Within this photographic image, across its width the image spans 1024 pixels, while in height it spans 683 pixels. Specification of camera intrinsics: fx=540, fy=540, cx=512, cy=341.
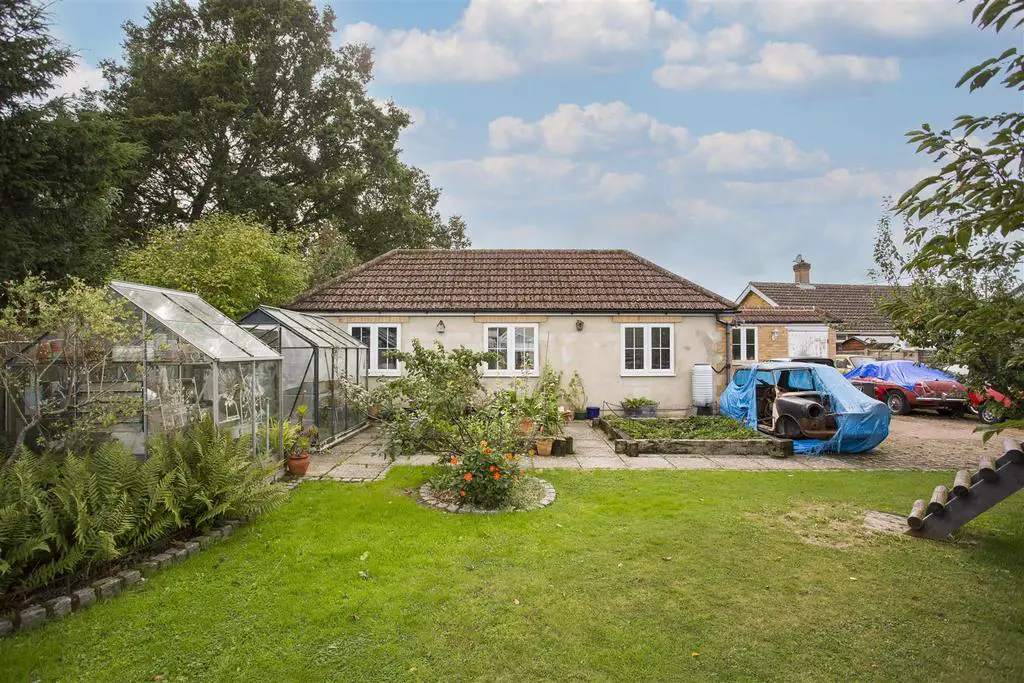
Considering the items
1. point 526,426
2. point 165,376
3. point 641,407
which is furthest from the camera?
point 641,407

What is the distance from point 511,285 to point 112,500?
13.6 meters

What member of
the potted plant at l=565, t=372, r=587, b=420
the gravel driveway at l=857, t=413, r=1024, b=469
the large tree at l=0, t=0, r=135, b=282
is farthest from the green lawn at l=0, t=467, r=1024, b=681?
the potted plant at l=565, t=372, r=587, b=420

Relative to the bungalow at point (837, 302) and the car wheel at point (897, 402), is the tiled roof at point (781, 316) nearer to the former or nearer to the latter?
the bungalow at point (837, 302)

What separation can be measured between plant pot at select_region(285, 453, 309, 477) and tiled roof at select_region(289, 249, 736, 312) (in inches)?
308

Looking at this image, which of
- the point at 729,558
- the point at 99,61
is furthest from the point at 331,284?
the point at 99,61

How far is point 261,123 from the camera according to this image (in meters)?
26.8

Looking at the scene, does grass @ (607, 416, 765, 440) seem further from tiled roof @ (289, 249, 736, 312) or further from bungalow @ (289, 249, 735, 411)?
tiled roof @ (289, 249, 736, 312)

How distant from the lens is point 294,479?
9.56m

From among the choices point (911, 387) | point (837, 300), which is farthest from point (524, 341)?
point (837, 300)

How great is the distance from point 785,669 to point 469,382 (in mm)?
6142

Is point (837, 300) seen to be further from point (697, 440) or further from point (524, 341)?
point (697, 440)

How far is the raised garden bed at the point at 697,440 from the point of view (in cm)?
1168

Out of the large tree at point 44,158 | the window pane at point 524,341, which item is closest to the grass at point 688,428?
A: the window pane at point 524,341

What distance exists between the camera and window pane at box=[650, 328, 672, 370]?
55.7 feet
